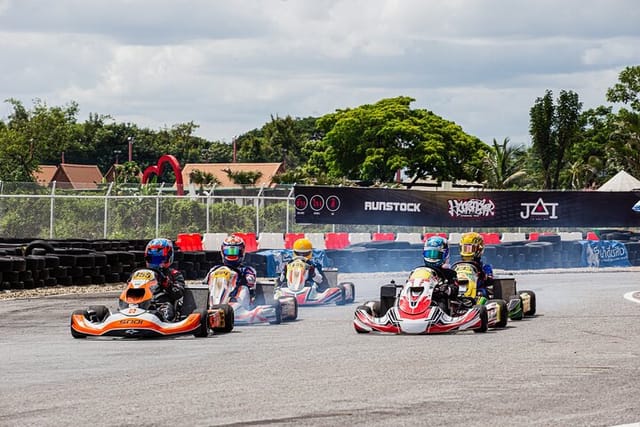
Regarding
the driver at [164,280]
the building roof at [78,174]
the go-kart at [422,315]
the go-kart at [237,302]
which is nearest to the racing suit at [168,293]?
the driver at [164,280]

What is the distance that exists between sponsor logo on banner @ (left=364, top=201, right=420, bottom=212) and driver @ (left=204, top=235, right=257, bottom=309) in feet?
57.1

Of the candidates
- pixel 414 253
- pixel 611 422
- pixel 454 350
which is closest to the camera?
pixel 611 422

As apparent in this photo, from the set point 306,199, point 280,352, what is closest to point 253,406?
point 280,352

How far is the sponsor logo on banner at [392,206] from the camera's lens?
32062mm

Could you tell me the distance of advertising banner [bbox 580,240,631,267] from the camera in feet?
101

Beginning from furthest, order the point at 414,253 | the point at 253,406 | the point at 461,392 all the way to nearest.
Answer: the point at 414,253, the point at 461,392, the point at 253,406

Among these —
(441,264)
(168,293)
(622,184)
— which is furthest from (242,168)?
(168,293)

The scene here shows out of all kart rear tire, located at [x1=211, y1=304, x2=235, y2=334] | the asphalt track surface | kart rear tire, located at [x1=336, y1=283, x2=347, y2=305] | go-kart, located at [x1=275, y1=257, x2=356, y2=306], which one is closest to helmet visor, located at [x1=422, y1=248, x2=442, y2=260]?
the asphalt track surface

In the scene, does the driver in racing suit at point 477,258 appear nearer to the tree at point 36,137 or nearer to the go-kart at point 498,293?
the go-kart at point 498,293

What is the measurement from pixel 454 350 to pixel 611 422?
154 inches

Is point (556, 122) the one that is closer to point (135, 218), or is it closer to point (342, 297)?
point (135, 218)

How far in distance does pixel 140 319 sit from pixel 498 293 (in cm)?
482

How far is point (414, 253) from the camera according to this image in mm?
27094

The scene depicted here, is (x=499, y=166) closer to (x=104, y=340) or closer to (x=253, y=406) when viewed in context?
(x=104, y=340)
